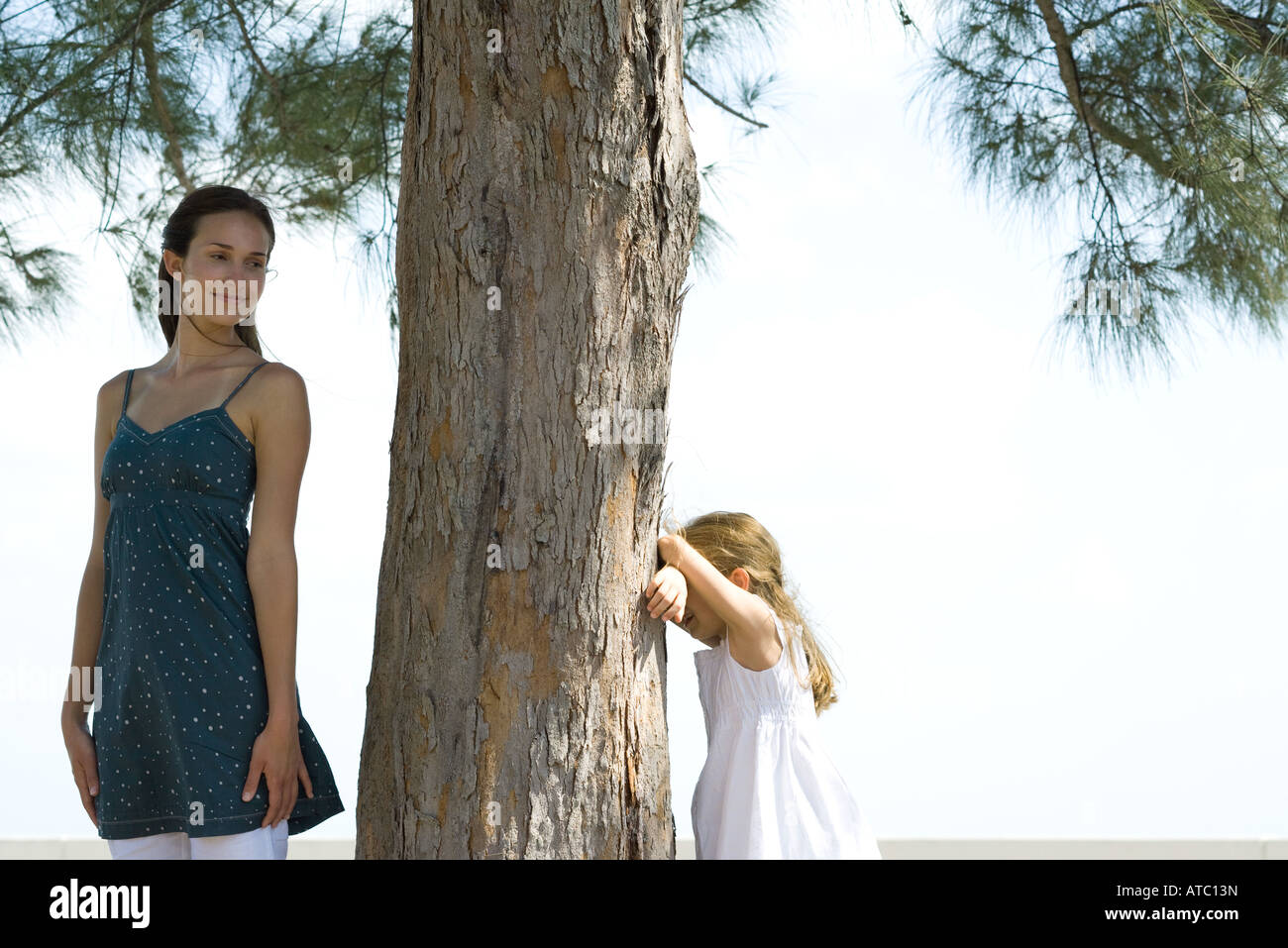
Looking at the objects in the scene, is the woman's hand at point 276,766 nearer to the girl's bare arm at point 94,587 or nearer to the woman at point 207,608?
the woman at point 207,608

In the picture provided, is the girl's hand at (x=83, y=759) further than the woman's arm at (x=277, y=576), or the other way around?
the girl's hand at (x=83, y=759)

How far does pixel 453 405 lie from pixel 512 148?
1.17 ft

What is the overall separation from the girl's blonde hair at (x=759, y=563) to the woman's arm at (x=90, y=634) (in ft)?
2.90

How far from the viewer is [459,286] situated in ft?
5.40

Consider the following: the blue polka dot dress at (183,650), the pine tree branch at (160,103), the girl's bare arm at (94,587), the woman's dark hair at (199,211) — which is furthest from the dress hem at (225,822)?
the pine tree branch at (160,103)

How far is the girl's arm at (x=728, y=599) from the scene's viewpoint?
5.87ft

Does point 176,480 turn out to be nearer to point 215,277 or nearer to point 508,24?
point 215,277

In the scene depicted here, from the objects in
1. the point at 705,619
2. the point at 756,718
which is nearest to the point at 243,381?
the point at 705,619

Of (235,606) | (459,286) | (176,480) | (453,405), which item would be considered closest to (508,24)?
(459,286)

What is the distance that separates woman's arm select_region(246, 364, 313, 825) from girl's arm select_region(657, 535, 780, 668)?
0.53 meters

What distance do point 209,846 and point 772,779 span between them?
2.71 feet

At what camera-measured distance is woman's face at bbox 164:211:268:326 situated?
5.71 ft

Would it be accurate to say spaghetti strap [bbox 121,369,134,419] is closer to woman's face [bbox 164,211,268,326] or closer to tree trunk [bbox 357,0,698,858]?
woman's face [bbox 164,211,268,326]
